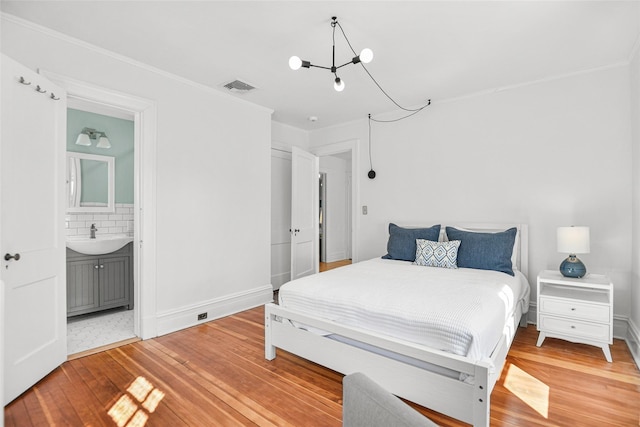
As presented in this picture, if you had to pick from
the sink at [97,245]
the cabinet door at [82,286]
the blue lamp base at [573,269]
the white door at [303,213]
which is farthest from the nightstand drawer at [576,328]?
the cabinet door at [82,286]

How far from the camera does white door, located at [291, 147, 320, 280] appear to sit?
453 cm

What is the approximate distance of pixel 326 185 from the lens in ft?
24.4

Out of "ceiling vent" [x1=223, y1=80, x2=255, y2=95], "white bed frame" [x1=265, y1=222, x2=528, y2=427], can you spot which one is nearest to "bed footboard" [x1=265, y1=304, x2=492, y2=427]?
"white bed frame" [x1=265, y1=222, x2=528, y2=427]

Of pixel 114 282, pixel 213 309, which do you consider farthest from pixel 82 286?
pixel 213 309

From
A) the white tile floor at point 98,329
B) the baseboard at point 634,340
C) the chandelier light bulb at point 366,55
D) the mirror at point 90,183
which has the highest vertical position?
the chandelier light bulb at point 366,55

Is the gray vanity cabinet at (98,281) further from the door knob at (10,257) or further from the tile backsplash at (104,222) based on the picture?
the door knob at (10,257)

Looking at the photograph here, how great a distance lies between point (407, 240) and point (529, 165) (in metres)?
1.47

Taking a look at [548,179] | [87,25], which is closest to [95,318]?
[87,25]

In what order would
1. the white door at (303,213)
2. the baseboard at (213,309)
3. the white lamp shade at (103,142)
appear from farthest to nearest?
1. the white door at (303,213)
2. the white lamp shade at (103,142)
3. the baseboard at (213,309)

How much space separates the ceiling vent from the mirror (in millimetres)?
1968

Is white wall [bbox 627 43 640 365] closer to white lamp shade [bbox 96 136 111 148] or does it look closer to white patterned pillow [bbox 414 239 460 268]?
white patterned pillow [bbox 414 239 460 268]

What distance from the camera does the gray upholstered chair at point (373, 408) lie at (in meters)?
0.76

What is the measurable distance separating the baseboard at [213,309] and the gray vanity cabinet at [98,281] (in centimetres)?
109

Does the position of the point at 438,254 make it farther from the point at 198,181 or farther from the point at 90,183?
the point at 90,183
